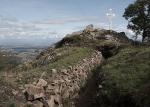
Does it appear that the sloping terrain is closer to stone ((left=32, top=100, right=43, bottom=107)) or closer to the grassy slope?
the grassy slope

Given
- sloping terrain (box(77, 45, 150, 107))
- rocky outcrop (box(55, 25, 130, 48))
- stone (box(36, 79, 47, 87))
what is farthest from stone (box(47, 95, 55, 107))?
rocky outcrop (box(55, 25, 130, 48))

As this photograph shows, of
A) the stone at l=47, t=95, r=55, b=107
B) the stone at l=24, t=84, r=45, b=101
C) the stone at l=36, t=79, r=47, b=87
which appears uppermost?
the stone at l=36, t=79, r=47, b=87

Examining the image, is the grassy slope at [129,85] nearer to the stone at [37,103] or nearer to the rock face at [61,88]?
the rock face at [61,88]

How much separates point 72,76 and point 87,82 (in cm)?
486

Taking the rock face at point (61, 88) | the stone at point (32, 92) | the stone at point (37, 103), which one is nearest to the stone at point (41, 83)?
the rock face at point (61, 88)

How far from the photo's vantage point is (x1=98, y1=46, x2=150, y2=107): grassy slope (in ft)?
76.5

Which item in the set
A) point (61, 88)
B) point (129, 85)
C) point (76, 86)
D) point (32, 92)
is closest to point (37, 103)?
point (32, 92)

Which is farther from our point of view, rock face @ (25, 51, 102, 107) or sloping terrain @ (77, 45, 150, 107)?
sloping terrain @ (77, 45, 150, 107)

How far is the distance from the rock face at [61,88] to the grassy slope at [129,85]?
3.14 metres

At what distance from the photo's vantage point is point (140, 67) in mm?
30750

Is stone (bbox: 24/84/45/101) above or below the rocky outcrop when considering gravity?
below

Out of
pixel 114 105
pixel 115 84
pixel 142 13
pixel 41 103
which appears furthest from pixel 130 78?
pixel 142 13

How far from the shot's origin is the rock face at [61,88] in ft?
76.5

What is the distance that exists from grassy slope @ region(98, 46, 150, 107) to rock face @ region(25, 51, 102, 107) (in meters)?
3.14
